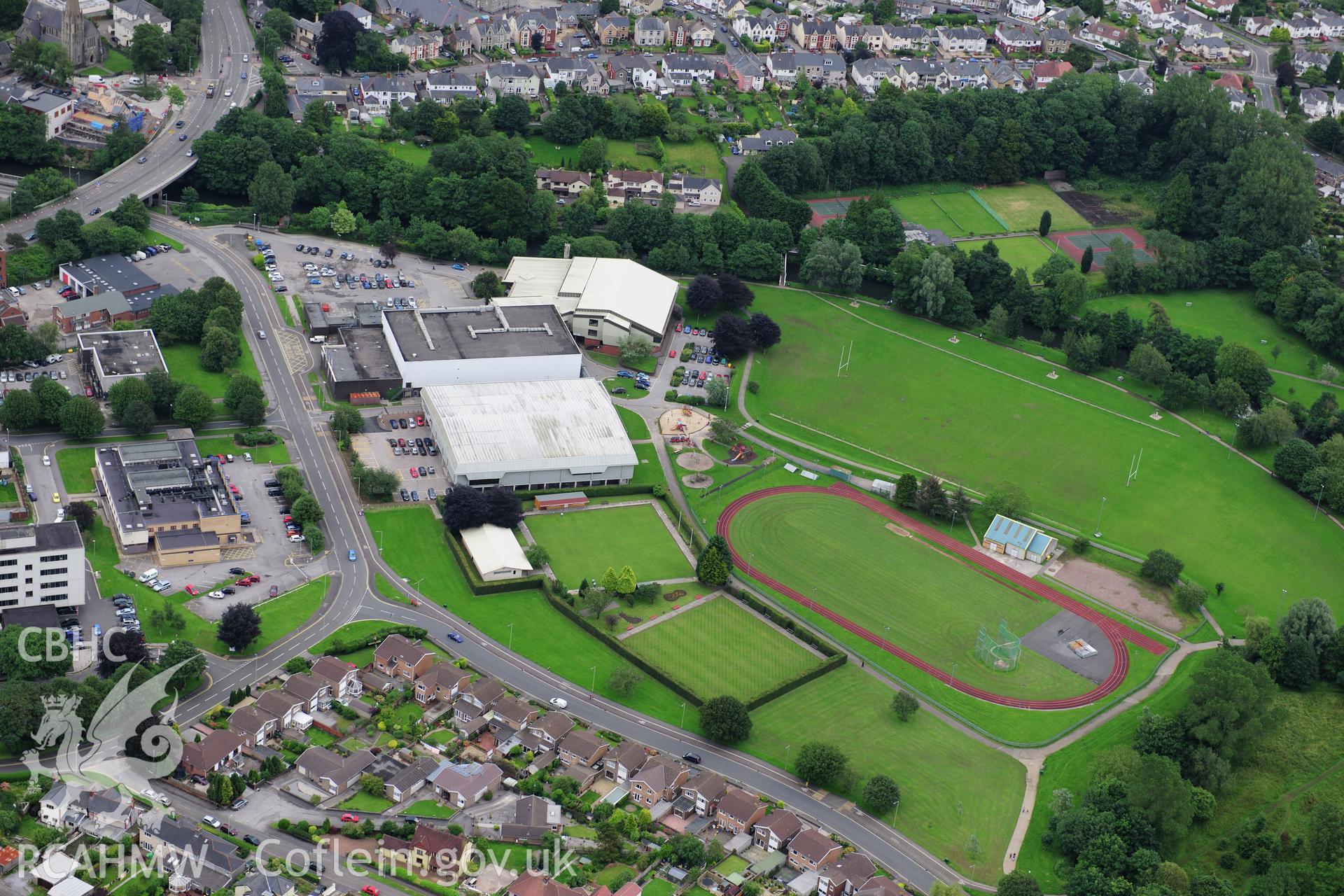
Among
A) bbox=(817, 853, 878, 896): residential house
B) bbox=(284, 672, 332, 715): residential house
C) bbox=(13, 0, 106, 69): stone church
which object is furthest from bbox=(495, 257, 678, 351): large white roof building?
bbox=(817, 853, 878, 896): residential house

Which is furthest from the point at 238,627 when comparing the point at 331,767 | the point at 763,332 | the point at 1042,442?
the point at 1042,442

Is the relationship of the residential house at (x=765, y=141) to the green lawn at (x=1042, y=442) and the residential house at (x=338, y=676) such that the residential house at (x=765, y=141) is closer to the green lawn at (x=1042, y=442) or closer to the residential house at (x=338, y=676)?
the green lawn at (x=1042, y=442)

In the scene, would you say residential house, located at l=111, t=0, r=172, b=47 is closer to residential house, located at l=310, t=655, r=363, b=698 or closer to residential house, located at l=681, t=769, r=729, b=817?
residential house, located at l=310, t=655, r=363, b=698

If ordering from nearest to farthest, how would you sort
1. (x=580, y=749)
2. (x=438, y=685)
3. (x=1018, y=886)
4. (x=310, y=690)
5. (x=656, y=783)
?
1. (x=1018, y=886)
2. (x=656, y=783)
3. (x=580, y=749)
4. (x=310, y=690)
5. (x=438, y=685)

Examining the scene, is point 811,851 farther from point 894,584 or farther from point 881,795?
point 894,584

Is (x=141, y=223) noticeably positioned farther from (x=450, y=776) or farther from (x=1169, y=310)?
(x=1169, y=310)
